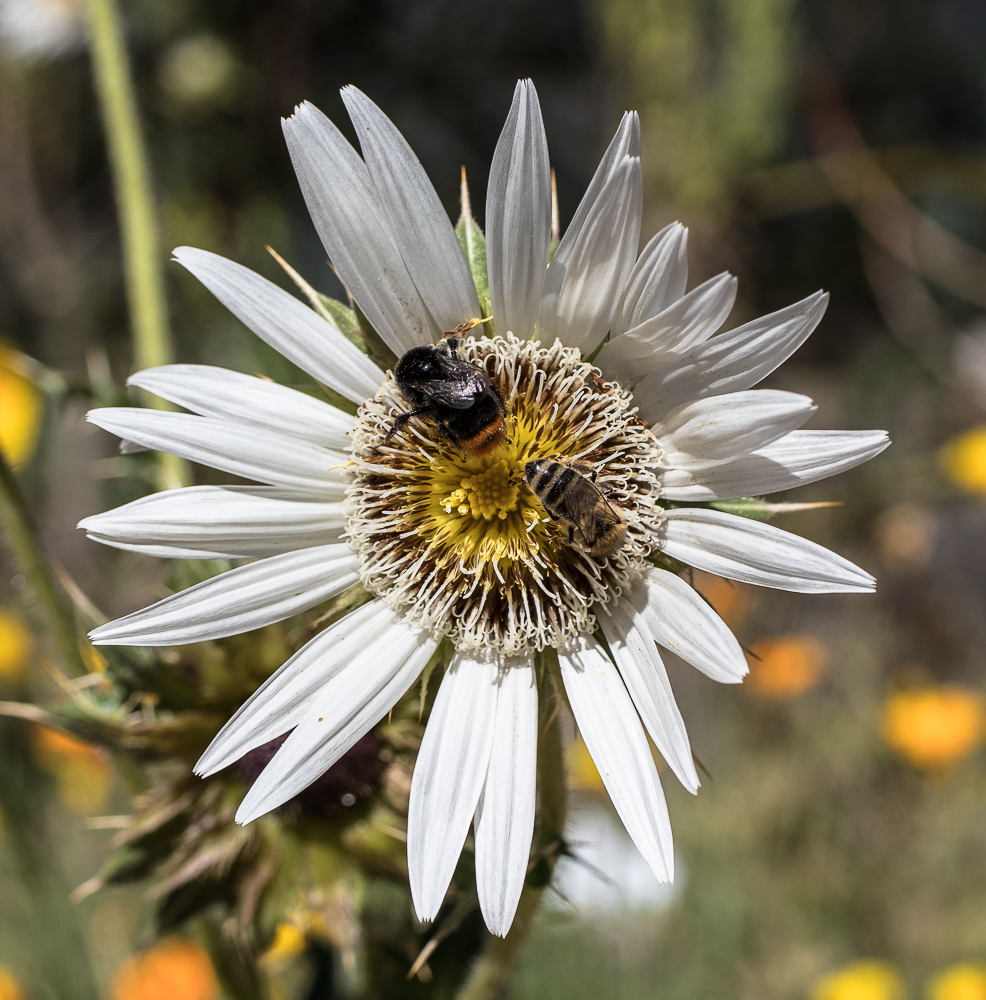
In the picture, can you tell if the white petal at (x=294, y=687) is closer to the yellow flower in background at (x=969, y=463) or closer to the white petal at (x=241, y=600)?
the white petal at (x=241, y=600)

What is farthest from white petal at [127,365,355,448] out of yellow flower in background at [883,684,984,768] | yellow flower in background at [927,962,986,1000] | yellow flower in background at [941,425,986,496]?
yellow flower in background at [941,425,986,496]

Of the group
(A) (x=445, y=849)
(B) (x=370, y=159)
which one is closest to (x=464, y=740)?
(A) (x=445, y=849)

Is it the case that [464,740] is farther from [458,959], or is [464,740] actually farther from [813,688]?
[813,688]

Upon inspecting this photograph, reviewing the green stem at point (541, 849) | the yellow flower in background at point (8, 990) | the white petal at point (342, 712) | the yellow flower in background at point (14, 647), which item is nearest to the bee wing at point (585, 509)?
the green stem at point (541, 849)

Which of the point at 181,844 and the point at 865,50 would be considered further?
the point at 865,50

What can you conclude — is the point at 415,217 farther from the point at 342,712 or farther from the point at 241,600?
the point at 342,712

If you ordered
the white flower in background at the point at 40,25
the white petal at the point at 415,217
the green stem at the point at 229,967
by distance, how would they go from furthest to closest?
the white flower in background at the point at 40,25, the green stem at the point at 229,967, the white petal at the point at 415,217

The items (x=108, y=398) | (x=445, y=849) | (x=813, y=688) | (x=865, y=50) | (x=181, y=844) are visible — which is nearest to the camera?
(x=445, y=849)
